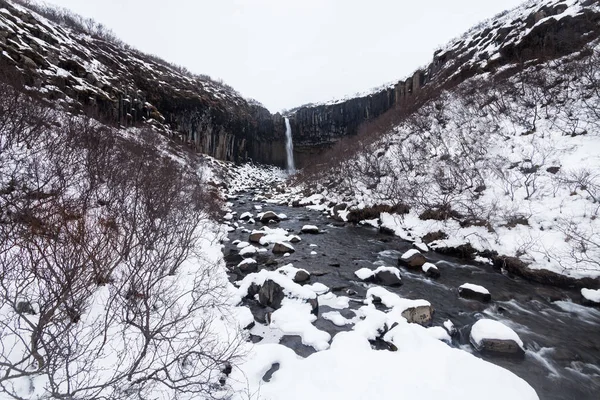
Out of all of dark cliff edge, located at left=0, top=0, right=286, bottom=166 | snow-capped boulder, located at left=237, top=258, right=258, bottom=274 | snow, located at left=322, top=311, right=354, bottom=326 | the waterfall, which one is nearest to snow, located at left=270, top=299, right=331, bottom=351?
snow, located at left=322, top=311, right=354, bottom=326

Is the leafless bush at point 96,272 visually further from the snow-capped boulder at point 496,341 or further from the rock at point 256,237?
the snow-capped boulder at point 496,341

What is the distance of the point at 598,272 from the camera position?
589 cm

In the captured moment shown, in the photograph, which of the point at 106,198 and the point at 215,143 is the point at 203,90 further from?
the point at 106,198

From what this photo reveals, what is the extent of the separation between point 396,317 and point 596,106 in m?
12.2

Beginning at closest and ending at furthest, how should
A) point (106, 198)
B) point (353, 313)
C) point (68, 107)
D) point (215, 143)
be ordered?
1. point (353, 313)
2. point (106, 198)
3. point (68, 107)
4. point (215, 143)

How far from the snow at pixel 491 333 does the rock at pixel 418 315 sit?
2.40 ft

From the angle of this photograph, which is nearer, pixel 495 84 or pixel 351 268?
pixel 351 268

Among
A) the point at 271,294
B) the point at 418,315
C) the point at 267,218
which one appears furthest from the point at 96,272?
the point at 267,218

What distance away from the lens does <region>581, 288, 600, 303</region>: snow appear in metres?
5.54

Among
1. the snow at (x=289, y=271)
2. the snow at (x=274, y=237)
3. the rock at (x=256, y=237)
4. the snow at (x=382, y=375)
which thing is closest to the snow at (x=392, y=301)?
the snow at (x=382, y=375)

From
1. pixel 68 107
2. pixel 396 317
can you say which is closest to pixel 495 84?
pixel 396 317

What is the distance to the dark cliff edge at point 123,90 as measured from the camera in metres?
14.1

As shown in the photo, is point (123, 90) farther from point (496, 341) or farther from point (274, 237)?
point (496, 341)

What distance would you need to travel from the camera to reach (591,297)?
557cm
